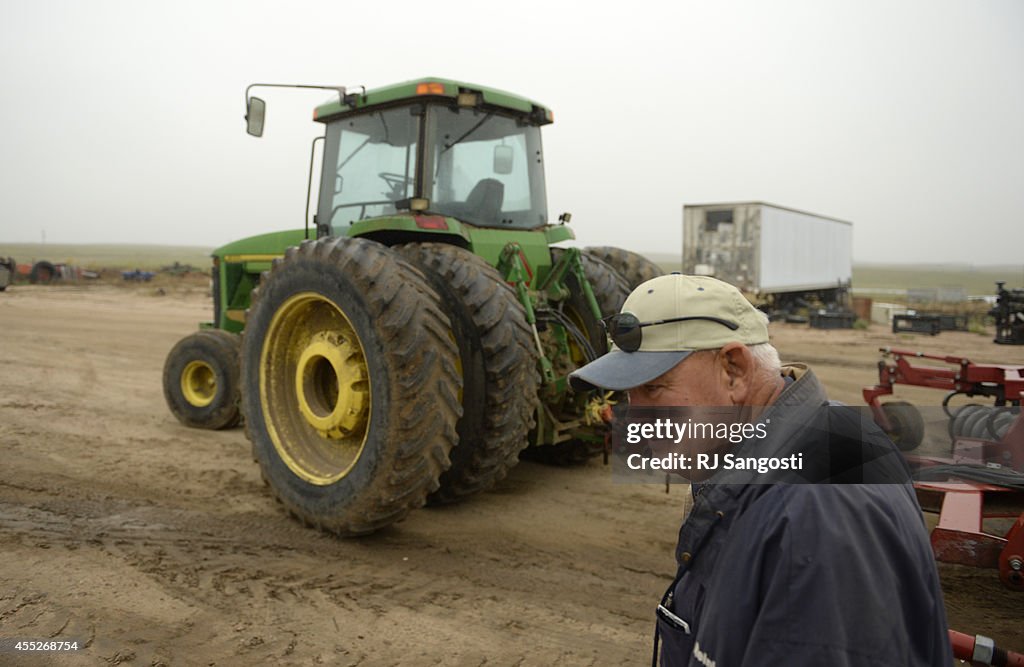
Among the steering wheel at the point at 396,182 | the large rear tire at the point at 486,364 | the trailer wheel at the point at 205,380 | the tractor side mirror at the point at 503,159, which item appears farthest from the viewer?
the trailer wheel at the point at 205,380

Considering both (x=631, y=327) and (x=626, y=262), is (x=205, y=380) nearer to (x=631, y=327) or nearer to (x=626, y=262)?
(x=626, y=262)

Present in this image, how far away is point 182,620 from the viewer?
3.43 m

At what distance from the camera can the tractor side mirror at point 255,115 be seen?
5.55m

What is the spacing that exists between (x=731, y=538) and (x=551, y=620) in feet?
8.09

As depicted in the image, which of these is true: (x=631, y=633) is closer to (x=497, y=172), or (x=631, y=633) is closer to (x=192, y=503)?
(x=192, y=503)

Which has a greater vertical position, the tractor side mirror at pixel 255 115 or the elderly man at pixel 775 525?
the tractor side mirror at pixel 255 115

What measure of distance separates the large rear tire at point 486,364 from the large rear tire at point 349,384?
0.34 meters

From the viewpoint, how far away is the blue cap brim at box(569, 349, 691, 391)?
1544mm

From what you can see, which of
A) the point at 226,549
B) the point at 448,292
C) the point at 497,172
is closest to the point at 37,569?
the point at 226,549

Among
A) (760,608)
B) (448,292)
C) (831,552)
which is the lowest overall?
(760,608)

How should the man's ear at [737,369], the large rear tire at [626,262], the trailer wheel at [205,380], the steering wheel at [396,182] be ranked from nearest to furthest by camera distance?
the man's ear at [737,369] → the steering wheel at [396,182] → the large rear tire at [626,262] → the trailer wheel at [205,380]

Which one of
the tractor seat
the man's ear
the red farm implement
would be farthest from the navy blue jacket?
the tractor seat

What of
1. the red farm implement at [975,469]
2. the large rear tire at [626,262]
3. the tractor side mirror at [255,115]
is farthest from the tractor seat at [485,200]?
the red farm implement at [975,469]

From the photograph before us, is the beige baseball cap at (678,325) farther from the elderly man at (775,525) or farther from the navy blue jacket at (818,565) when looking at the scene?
the navy blue jacket at (818,565)
